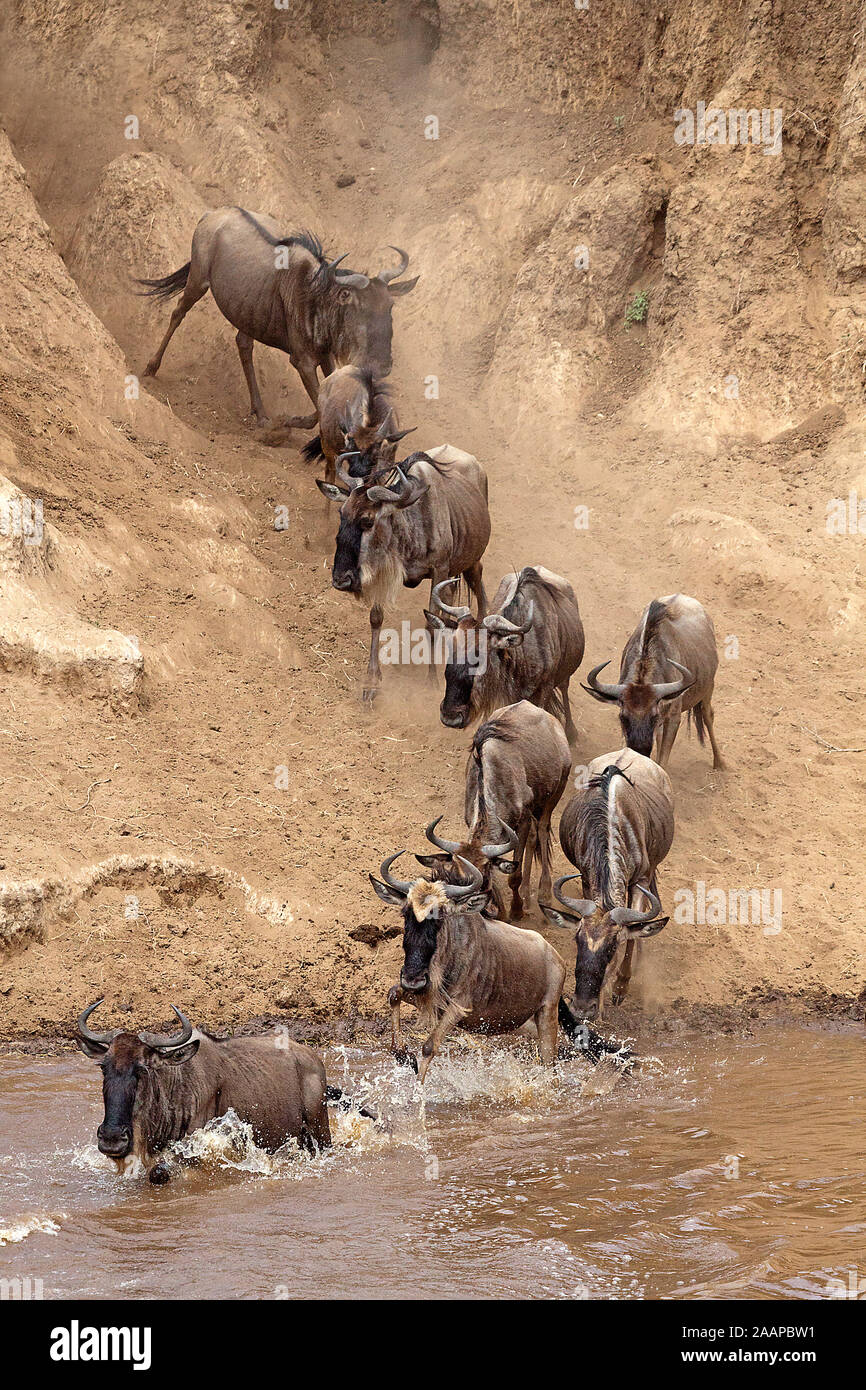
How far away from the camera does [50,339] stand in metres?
12.7

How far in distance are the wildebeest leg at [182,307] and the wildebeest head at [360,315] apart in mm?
1368

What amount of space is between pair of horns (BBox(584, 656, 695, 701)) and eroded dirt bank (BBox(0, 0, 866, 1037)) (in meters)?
1.09

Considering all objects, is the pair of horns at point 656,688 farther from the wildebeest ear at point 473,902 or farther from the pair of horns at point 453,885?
the wildebeest ear at point 473,902

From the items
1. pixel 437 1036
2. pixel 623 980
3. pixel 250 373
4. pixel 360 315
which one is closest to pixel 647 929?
pixel 623 980

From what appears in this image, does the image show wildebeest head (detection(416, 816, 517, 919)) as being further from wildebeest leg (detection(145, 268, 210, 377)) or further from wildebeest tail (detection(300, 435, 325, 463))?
wildebeest leg (detection(145, 268, 210, 377))

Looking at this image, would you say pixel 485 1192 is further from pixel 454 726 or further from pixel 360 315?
pixel 360 315

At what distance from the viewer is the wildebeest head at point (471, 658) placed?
9875 millimetres

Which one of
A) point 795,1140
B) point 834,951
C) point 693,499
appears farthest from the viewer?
point 693,499

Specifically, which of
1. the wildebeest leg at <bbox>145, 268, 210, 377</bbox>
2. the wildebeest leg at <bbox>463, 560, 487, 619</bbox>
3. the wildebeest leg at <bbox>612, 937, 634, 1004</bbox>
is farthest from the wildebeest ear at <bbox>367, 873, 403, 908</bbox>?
the wildebeest leg at <bbox>145, 268, 210, 377</bbox>

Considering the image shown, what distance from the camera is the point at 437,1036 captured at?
24.1 feet

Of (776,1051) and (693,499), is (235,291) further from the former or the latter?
(776,1051)

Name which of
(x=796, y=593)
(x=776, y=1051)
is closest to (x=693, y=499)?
→ (x=796, y=593)

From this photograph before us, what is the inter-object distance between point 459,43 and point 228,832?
12402 mm

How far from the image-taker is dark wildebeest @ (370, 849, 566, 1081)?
718 centimetres
